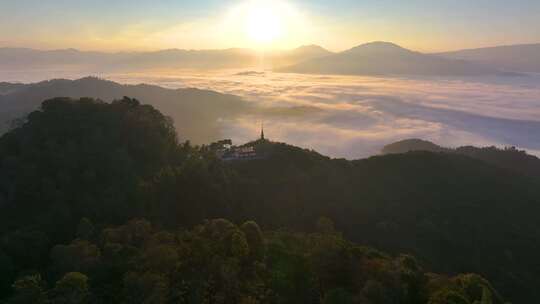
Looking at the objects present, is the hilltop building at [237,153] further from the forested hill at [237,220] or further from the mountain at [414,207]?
the forested hill at [237,220]

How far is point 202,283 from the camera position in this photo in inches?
722

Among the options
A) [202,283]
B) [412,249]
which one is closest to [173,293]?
[202,283]

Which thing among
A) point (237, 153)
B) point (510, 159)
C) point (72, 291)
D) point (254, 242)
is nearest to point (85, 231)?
point (72, 291)

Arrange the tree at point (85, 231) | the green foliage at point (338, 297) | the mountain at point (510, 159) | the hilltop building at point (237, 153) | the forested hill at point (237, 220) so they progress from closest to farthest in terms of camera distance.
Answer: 1. the green foliage at point (338, 297)
2. the forested hill at point (237, 220)
3. the tree at point (85, 231)
4. the hilltop building at point (237, 153)
5. the mountain at point (510, 159)

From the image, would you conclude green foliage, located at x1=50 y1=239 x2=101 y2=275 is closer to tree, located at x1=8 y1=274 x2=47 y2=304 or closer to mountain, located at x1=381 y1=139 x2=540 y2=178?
tree, located at x1=8 y1=274 x2=47 y2=304

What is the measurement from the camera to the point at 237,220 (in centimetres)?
3778

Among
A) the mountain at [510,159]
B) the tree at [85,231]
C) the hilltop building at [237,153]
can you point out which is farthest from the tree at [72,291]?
the mountain at [510,159]

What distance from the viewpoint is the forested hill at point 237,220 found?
1977 centimetres

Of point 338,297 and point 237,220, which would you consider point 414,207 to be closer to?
point 237,220

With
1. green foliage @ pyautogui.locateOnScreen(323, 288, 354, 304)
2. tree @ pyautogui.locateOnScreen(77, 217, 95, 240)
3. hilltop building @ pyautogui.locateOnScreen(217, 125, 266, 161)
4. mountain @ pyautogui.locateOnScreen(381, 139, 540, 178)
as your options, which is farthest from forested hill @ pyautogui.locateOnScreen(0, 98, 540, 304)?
mountain @ pyautogui.locateOnScreen(381, 139, 540, 178)

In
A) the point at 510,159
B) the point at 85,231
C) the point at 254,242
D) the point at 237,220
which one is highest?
the point at 254,242

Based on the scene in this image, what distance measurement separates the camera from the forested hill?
64.8ft

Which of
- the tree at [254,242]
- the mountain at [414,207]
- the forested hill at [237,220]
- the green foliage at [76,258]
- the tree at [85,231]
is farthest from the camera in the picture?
the mountain at [414,207]

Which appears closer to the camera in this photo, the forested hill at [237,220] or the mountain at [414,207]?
the forested hill at [237,220]
